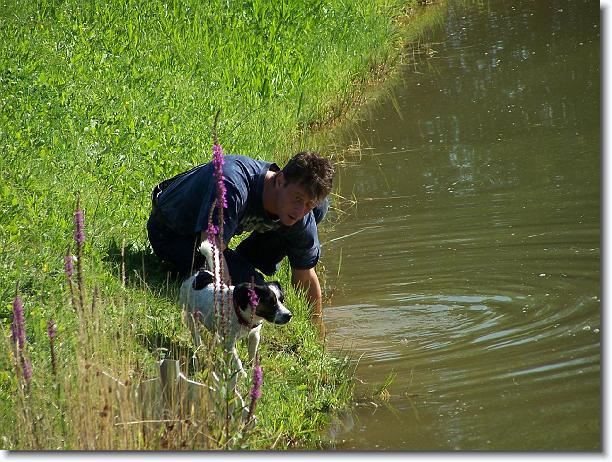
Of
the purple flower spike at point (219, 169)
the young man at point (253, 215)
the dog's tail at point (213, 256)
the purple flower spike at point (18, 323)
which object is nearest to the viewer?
the purple flower spike at point (18, 323)

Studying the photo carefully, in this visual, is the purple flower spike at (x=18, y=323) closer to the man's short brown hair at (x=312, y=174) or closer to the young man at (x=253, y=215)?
the young man at (x=253, y=215)

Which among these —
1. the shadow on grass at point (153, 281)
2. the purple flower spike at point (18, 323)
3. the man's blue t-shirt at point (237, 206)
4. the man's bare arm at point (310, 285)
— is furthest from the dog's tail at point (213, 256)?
the man's bare arm at point (310, 285)

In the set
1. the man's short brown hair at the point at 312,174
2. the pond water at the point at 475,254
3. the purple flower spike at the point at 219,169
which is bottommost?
the pond water at the point at 475,254

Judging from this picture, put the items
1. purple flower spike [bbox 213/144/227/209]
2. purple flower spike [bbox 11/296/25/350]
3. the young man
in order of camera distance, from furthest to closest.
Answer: the young man, purple flower spike [bbox 213/144/227/209], purple flower spike [bbox 11/296/25/350]

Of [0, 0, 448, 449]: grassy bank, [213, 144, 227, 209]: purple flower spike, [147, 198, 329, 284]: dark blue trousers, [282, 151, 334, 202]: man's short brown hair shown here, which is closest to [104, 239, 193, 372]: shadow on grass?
[0, 0, 448, 449]: grassy bank

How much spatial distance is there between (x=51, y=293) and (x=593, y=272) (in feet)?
12.0

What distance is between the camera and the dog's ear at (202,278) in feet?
18.6

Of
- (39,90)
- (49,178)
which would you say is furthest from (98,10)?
(49,178)

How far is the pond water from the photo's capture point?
18.5 ft

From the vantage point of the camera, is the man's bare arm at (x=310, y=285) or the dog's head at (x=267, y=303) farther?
the man's bare arm at (x=310, y=285)

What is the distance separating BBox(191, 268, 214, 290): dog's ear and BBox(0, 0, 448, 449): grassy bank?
0.34 m

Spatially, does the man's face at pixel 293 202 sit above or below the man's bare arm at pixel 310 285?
above

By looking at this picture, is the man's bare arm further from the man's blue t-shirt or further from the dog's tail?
the dog's tail

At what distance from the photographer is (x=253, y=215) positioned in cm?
621
